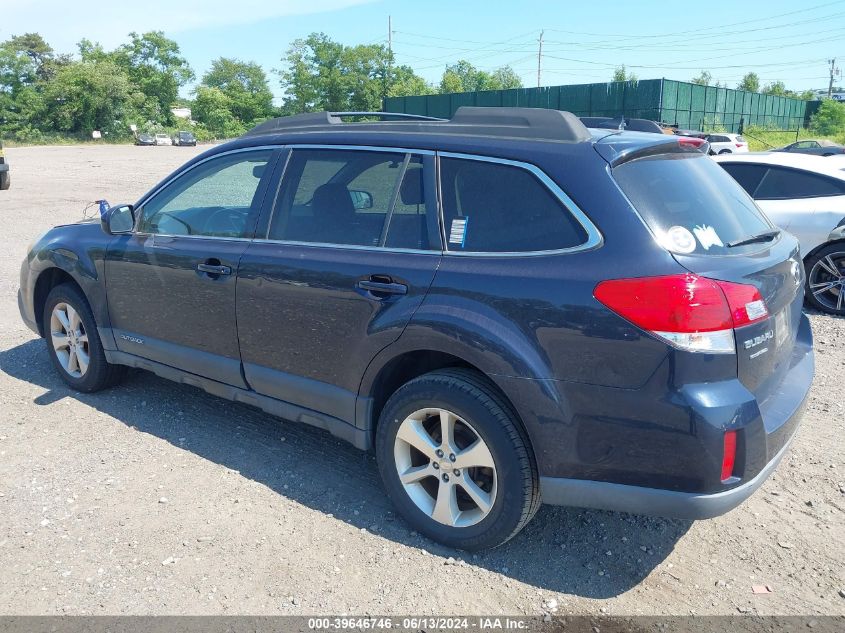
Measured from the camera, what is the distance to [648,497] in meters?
2.67

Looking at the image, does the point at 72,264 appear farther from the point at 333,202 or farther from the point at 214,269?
the point at 333,202

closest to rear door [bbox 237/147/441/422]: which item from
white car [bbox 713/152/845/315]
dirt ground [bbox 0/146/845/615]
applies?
dirt ground [bbox 0/146/845/615]

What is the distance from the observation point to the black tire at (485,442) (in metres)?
2.87

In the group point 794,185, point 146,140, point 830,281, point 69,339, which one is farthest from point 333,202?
point 146,140

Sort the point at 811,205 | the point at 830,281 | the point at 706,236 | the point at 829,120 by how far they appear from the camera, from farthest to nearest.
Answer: the point at 829,120, the point at 811,205, the point at 830,281, the point at 706,236

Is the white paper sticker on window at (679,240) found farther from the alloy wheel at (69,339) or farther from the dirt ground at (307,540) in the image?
the alloy wheel at (69,339)

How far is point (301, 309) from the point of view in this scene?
3.53 metres

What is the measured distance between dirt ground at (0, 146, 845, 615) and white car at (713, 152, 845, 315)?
300 centimetres

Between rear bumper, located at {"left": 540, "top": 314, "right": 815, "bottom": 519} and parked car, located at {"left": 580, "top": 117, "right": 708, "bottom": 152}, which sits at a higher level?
parked car, located at {"left": 580, "top": 117, "right": 708, "bottom": 152}

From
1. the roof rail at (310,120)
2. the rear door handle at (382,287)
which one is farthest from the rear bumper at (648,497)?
the roof rail at (310,120)

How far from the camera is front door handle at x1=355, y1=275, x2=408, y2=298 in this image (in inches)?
124

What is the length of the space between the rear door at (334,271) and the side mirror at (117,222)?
1151mm

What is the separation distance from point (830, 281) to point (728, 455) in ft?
18.0

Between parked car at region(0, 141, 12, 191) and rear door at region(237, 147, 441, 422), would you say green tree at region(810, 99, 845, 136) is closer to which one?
parked car at region(0, 141, 12, 191)
